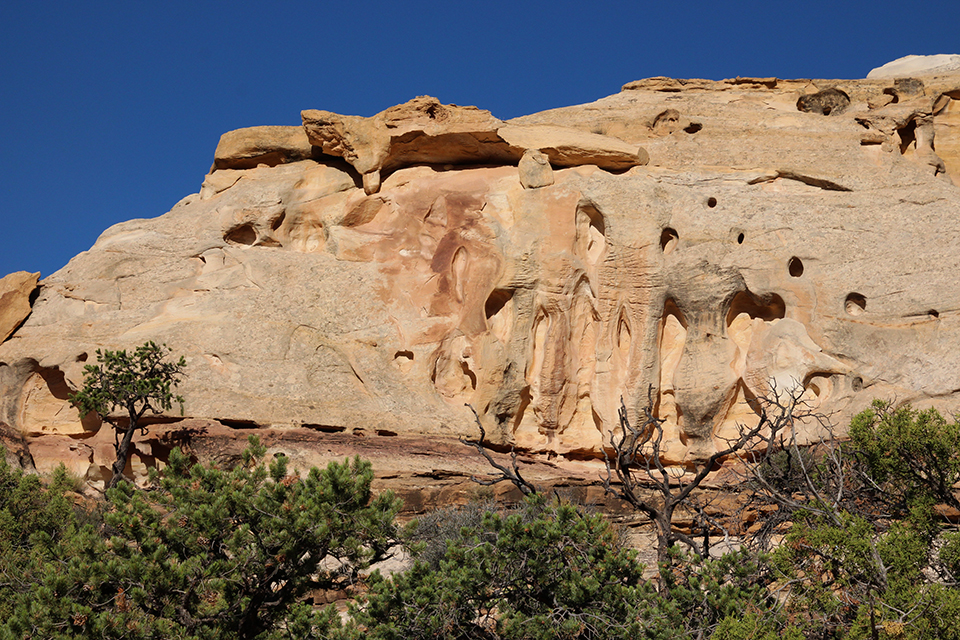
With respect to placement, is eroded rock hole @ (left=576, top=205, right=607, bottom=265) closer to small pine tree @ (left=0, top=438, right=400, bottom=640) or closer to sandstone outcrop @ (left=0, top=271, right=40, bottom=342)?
small pine tree @ (left=0, top=438, right=400, bottom=640)

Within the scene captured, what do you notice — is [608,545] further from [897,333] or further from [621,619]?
[897,333]

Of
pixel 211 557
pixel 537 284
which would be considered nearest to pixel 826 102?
pixel 537 284

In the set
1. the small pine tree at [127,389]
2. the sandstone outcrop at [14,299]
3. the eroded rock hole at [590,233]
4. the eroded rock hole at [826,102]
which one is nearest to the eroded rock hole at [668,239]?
the eroded rock hole at [590,233]

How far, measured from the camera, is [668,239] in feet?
65.0

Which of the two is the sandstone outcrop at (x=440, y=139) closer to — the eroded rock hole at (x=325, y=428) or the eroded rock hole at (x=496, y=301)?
the eroded rock hole at (x=496, y=301)

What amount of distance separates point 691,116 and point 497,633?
15.7 meters

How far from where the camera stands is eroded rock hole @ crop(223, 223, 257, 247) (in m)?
20.9

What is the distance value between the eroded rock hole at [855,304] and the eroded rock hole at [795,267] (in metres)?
1.08

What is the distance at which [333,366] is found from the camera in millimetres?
18062

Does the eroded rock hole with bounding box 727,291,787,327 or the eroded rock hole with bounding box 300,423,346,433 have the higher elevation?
the eroded rock hole with bounding box 727,291,787,327

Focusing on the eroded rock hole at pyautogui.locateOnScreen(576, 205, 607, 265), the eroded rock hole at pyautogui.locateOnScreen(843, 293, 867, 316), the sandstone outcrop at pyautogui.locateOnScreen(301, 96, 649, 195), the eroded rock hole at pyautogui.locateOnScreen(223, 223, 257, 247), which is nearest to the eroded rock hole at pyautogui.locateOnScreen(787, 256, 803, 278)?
the eroded rock hole at pyautogui.locateOnScreen(843, 293, 867, 316)

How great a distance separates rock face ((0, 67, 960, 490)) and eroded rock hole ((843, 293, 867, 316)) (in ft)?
0.14

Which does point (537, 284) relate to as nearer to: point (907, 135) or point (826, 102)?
point (826, 102)

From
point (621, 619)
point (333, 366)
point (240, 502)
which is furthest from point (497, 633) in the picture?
point (333, 366)
